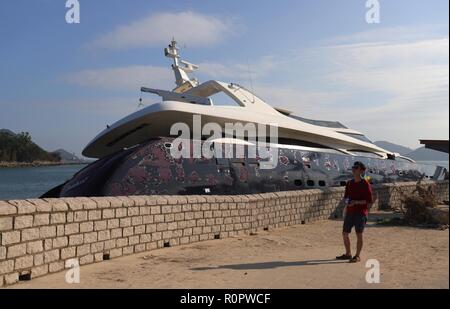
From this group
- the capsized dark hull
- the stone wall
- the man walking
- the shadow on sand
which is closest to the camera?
the stone wall

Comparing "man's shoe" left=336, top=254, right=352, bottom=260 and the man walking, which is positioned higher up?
the man walking

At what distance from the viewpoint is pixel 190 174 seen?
13430 millimetres

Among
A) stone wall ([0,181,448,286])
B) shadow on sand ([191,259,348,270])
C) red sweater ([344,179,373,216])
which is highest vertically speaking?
red sweater ([344,179,373,216])

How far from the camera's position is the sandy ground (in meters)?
6.56

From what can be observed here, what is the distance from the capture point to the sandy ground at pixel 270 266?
6558 mm

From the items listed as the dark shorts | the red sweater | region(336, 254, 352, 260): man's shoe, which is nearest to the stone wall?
region(336, 254, 352, 260): man's shoe

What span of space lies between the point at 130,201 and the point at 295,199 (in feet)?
19.5

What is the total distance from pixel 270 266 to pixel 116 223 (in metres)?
2.73

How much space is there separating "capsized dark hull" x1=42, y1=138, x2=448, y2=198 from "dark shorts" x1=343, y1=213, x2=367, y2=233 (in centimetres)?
569

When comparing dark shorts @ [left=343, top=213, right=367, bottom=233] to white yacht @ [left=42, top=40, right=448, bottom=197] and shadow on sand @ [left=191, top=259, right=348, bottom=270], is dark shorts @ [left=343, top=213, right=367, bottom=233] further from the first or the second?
white yacht @ [left=42, top=40, right=448, bottom=197]

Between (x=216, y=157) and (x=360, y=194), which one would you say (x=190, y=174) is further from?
(x=360, y=194)

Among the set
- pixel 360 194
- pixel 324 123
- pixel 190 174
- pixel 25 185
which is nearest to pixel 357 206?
pixel 360 194

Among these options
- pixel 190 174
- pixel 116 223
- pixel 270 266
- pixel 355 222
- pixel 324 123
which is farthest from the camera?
pixel 324 123
